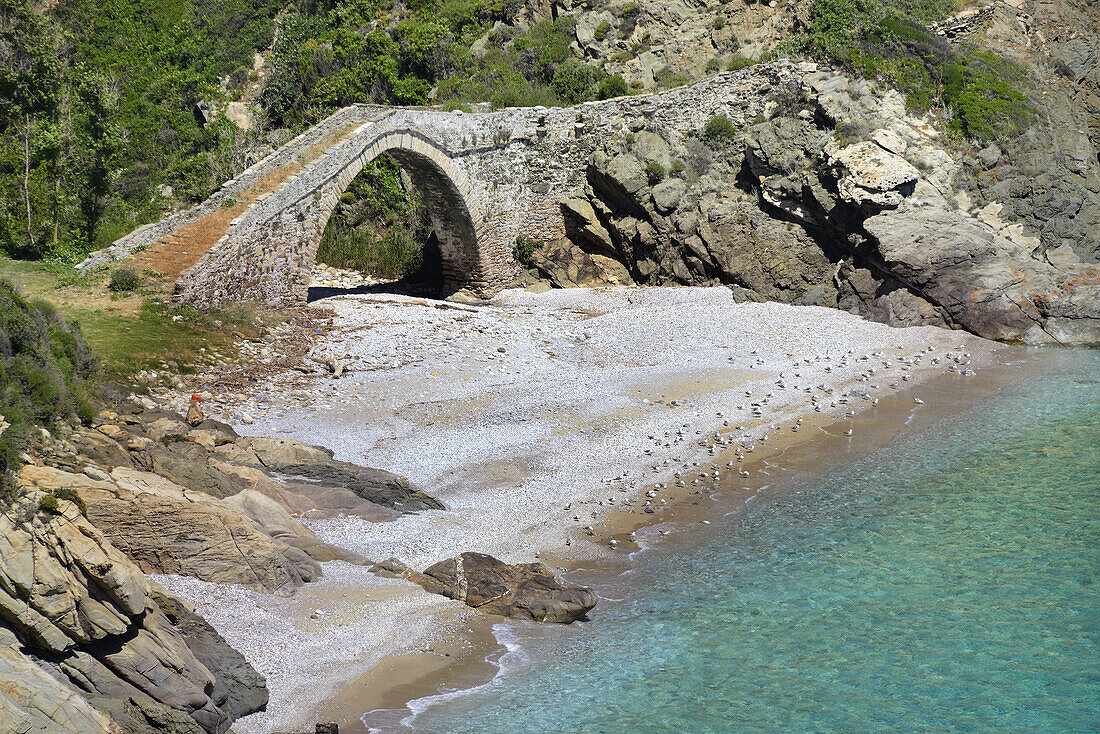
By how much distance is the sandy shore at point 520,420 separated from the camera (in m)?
7.81

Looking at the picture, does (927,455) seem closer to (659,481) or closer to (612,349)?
(659,481)

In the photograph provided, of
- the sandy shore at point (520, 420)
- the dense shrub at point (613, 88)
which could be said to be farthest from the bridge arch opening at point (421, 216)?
the dense shrub at point (613, 88)

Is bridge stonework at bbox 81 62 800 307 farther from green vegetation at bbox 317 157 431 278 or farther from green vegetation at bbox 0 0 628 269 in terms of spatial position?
green vegetation at bbox 317 157 431 278

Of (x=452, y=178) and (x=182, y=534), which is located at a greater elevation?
(x=452, y=178)

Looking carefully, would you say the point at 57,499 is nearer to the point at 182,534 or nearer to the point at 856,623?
the point at 182,534

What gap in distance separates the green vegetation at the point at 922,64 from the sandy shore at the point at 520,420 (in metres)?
7.35

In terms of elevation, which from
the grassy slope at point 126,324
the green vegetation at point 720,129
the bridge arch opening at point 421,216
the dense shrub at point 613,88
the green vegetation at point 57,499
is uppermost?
the dense shrub at point 613,88

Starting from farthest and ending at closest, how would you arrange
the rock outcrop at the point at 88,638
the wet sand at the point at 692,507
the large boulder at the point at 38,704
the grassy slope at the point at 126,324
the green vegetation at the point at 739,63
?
the green vegetation at the point at 739,63 < the grassy slope at the point at 126,324 < the wet sand at the point at 692,507 < the rock outcrop at the point at 88,638 < the large boulder at the point at 38,704

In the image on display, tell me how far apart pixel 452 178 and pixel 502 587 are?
48.7 ft

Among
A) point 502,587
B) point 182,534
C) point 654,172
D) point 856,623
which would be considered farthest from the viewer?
point 654,172

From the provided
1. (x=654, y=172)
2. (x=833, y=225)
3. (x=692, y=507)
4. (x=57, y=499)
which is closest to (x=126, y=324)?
(x=57, y=499)

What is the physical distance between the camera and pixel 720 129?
23.3 m

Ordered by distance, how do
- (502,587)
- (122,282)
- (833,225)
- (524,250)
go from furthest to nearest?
(524,250) → (833,225) → (122,282) → (502,587)

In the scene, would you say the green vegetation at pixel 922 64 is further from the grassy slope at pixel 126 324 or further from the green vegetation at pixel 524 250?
the grassy slope at pixel 126 324
